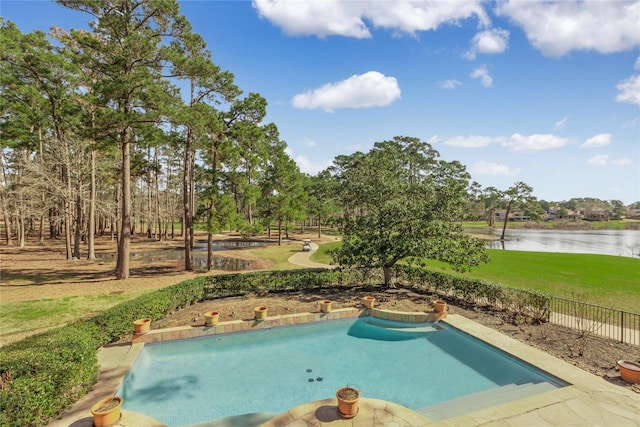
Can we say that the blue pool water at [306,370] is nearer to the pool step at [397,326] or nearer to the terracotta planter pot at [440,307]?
the pool step at [397,326]

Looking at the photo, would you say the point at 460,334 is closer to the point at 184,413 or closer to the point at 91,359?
the point at 184,413

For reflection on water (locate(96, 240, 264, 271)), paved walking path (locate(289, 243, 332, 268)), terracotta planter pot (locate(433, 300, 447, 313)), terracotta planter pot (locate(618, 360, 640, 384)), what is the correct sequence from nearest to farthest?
1. terracotta planter pot (locate(618, 360, 640, 384))
2. terracotta planter pot (locate(433, 300, 447, 313))
3. reflection on water (locate(96, 240, 264, 271))
4. paved walking path (locate(289, 243, 332, 268))

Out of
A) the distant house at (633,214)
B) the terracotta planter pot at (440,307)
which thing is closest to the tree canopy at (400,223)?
the terracotta planter pot at (440,307)

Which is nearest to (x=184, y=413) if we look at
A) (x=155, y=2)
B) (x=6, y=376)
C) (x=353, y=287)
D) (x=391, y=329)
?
(x=6, y=376)

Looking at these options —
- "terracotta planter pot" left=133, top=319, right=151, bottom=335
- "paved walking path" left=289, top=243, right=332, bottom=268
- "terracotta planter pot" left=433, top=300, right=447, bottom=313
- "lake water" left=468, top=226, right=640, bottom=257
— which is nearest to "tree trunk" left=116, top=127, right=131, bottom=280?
"terracotta planter pot" left=133, top=319, right=151, bottom=335

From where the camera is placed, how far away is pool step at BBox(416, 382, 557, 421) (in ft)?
23.0

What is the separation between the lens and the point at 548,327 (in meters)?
11.3

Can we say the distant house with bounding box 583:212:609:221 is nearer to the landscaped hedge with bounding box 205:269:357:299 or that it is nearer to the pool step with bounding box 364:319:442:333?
the landscaped hedge with bounding box 205:269:357:299

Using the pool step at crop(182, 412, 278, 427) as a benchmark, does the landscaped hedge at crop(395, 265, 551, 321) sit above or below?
above

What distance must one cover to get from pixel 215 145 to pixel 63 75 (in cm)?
1163

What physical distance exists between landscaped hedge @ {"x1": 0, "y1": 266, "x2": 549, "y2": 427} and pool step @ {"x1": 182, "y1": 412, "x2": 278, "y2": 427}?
3.00 metres

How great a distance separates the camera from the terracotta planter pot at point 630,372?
7.48 m

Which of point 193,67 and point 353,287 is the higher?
point 193,67

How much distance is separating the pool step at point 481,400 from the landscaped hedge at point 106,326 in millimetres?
5067
